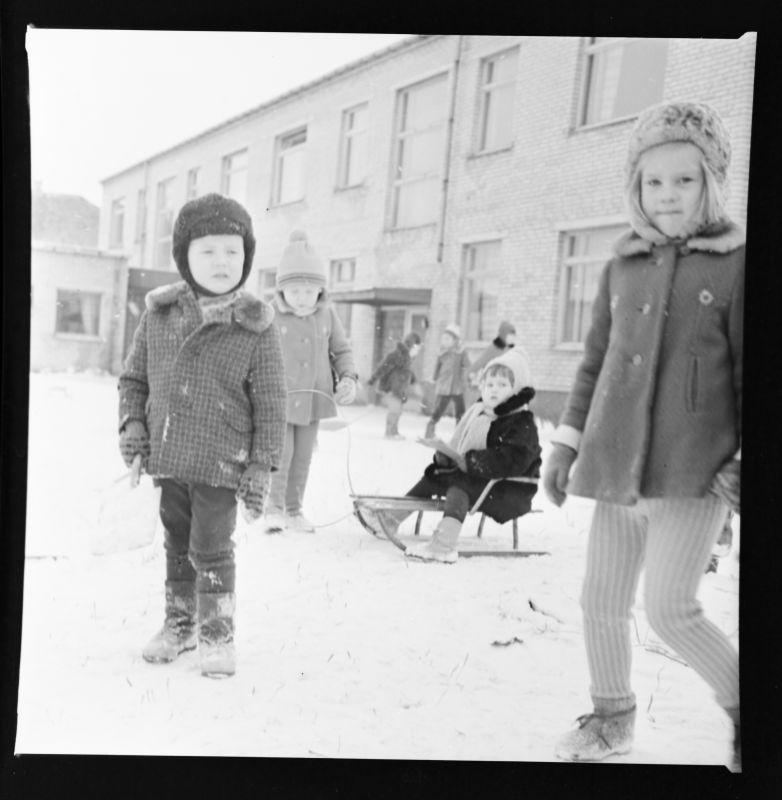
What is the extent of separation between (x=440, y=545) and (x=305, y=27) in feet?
4.86

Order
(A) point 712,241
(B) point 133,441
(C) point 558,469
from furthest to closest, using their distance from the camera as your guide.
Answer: (B) point 133,441, (C) point 558,469, (A) point 712,241

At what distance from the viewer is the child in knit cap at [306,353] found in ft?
7.52

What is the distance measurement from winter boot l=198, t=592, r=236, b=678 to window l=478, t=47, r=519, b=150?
143cm

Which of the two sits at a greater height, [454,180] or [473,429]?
[454,180]

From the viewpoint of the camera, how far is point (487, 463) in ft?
7.51

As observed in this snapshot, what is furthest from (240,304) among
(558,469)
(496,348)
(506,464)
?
(558,469)

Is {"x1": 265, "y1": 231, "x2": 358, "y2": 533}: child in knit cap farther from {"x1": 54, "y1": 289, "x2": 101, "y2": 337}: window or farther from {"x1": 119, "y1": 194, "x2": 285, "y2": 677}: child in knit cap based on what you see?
{"x1": 54, "y1": 289, "x2": 101, "y2": 337}: window

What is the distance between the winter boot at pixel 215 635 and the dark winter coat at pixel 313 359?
0.52m

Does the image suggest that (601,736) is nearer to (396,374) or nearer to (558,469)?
(558,469)

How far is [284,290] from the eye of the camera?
90.2 inches

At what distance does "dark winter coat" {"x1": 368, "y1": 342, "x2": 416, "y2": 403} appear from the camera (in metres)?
2.33

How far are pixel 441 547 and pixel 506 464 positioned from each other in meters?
0.30

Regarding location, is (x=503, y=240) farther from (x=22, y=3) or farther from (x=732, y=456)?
(x=22, y=3)

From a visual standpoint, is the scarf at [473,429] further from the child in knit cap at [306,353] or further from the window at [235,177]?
the window at [235,177]
